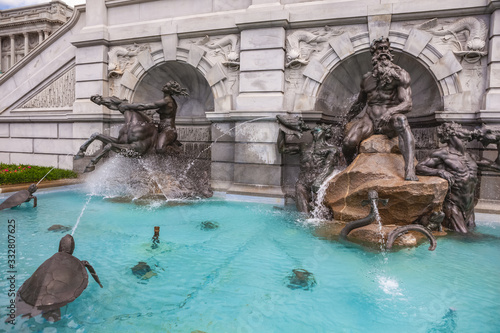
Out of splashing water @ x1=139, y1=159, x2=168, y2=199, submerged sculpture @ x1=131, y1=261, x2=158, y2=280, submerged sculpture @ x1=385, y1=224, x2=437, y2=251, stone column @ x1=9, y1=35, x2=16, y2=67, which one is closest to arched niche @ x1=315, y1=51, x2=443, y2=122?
submerged sculpture @ x1=385, y1=224, x2=437, y2=251

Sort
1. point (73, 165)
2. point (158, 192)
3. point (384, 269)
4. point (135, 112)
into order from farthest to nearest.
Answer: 1. point (73, 165)
2. point (135, 112)
3. point (158, 192)
4. point (384, 269)

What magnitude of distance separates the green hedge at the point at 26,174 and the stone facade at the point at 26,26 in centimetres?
3219

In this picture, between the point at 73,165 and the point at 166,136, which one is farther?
the point at 73,165

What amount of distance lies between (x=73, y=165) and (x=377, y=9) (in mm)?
10130

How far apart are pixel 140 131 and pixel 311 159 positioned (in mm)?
4369

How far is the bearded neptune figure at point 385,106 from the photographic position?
5664mm

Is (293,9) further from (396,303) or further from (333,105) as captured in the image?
(396,303)

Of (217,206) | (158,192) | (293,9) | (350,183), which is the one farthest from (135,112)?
(350,183)

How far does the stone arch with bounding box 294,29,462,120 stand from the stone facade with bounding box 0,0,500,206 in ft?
0.08

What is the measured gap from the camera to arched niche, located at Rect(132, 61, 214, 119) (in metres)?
10.3

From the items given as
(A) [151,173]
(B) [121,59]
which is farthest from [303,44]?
(B) [121,59]

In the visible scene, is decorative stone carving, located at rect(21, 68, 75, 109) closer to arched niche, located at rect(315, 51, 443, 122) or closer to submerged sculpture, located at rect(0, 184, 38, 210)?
submerged sculpture, located at rect(0, 184, 38, 210)

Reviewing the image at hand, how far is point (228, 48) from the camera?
29.6 ft

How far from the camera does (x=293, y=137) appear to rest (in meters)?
8.05
